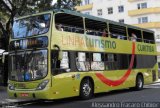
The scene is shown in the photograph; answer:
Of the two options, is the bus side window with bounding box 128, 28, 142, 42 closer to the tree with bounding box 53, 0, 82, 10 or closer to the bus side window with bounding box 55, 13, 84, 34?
the bus side window with bounding box 55, 13, 84, 34

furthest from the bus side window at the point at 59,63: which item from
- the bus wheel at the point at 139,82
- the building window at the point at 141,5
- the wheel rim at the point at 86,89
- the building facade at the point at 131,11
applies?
the building window at the point at 141,5

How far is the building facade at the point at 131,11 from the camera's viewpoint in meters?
62.8

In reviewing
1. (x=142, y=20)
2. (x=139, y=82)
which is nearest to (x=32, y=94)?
(x=139, y=82)

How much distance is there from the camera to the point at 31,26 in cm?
1628

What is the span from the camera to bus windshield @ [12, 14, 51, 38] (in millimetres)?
15906

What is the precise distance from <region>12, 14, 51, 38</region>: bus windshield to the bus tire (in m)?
3.18

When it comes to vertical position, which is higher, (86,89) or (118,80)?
(118,80)

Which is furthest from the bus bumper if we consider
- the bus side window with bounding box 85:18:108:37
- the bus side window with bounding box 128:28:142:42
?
the bus side window with bounding box 128:28:142:42

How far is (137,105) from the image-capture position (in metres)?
14.6

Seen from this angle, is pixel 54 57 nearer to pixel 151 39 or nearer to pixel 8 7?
pixel 151 39

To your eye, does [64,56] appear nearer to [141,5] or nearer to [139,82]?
[139,82]

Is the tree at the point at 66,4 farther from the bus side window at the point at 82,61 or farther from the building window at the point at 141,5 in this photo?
the building window at the point at 141,5

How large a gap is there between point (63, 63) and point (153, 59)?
10.3m

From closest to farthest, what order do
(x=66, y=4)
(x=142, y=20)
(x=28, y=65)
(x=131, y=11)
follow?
(x=28, y=65) → (x=66, y=4) → (x=142, y=20) → (x=131, y=11)
